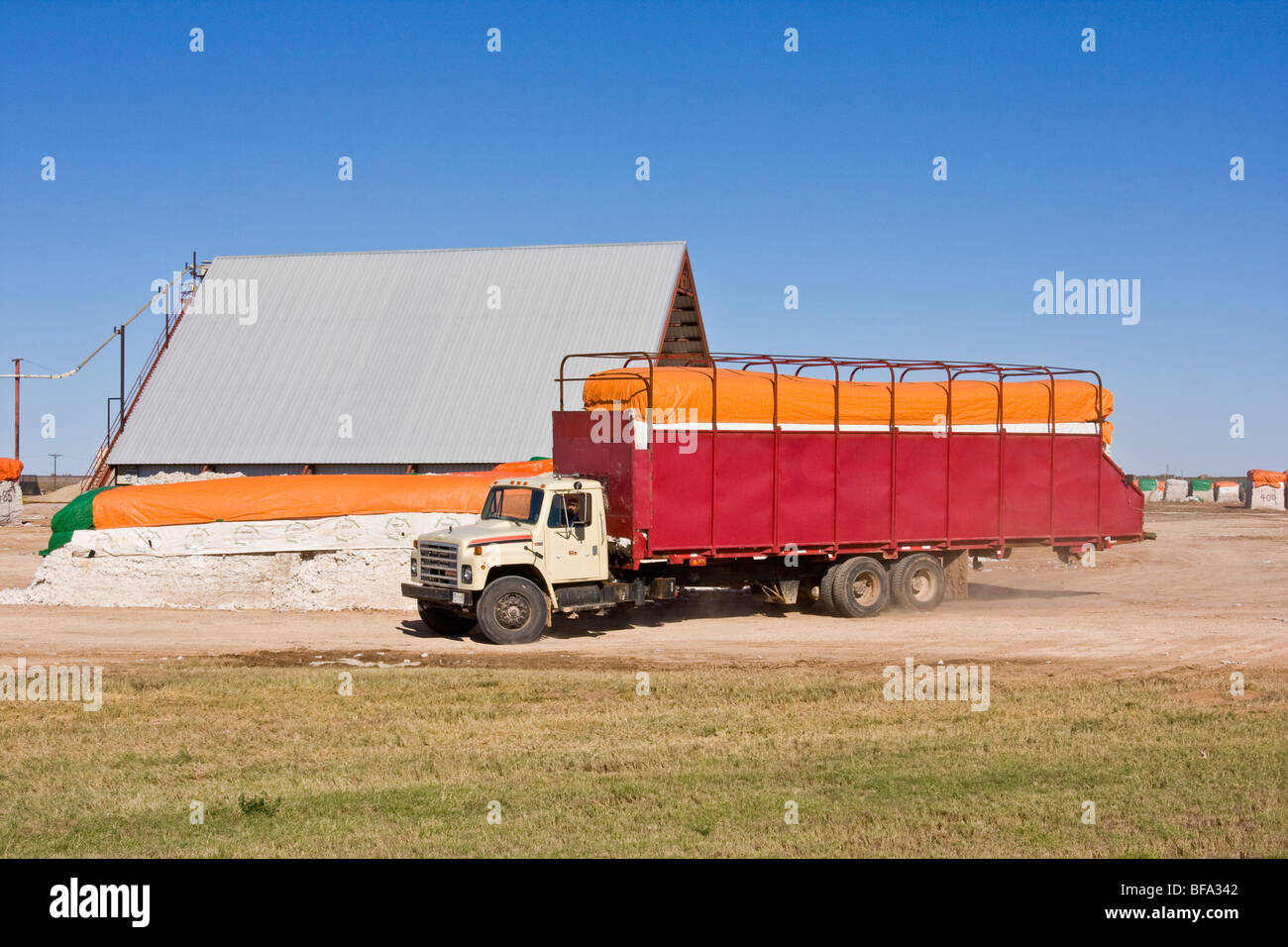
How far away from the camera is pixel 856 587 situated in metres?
22.3

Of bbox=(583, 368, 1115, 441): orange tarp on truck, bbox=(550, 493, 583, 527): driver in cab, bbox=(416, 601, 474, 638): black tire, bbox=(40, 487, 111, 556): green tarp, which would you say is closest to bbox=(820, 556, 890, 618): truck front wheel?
bbox=(583, 368, 1115, 441): orange tarp on truck

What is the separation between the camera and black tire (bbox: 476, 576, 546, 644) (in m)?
18.5

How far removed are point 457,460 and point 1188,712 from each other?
29170mm

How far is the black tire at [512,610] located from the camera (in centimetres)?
1847

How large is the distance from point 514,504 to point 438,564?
5.30 feet

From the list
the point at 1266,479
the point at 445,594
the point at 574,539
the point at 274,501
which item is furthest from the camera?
the point at 1266,479

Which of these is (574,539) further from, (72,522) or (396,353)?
(396,353)

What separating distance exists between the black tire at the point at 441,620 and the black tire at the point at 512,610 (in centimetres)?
111

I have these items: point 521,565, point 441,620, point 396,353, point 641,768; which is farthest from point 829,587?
point 396,353

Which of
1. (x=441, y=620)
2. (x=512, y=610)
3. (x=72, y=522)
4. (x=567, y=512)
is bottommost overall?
(x=441, y=620)

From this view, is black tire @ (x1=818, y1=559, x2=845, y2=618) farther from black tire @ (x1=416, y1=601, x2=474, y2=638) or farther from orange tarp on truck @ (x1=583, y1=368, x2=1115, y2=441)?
black tire @ (x1=416, y1=601, x2=474, y2=638)

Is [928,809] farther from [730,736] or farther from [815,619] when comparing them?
[815,619]
